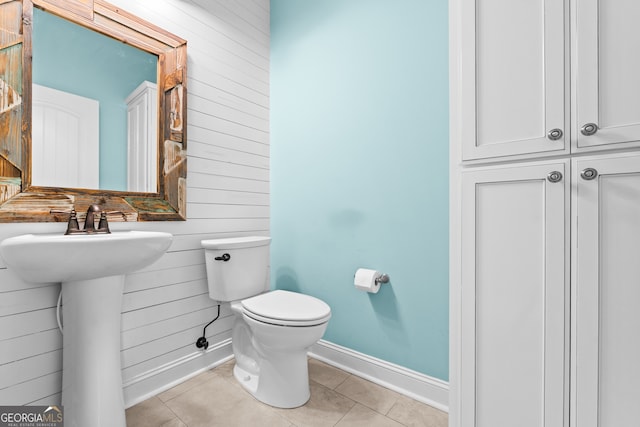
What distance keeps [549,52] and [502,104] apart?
17 cm

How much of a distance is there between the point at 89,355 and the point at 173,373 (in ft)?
→ 1.86

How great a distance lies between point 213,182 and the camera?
5.82ft

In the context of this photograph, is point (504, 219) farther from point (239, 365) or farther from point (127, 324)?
point (127, 324)

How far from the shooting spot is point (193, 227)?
1.67m

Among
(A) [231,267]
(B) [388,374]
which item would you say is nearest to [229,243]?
(A) [231,267]

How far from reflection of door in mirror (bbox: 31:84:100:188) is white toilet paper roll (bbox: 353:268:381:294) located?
1341 mm

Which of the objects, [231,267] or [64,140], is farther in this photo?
[231,267]

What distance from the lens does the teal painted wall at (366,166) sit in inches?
56.1

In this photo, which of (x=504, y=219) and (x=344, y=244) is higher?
(x=504, y=219)

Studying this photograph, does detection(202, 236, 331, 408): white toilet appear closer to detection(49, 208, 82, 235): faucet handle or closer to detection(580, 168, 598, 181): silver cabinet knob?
detection(49, 208, 82, 235): faucet handle

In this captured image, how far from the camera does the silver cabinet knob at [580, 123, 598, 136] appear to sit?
0.79 metres

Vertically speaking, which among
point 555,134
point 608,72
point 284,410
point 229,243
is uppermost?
point 608,72

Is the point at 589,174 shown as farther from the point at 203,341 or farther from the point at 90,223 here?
the point at 203,341

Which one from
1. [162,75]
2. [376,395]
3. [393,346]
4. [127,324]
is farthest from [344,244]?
[162,75]
